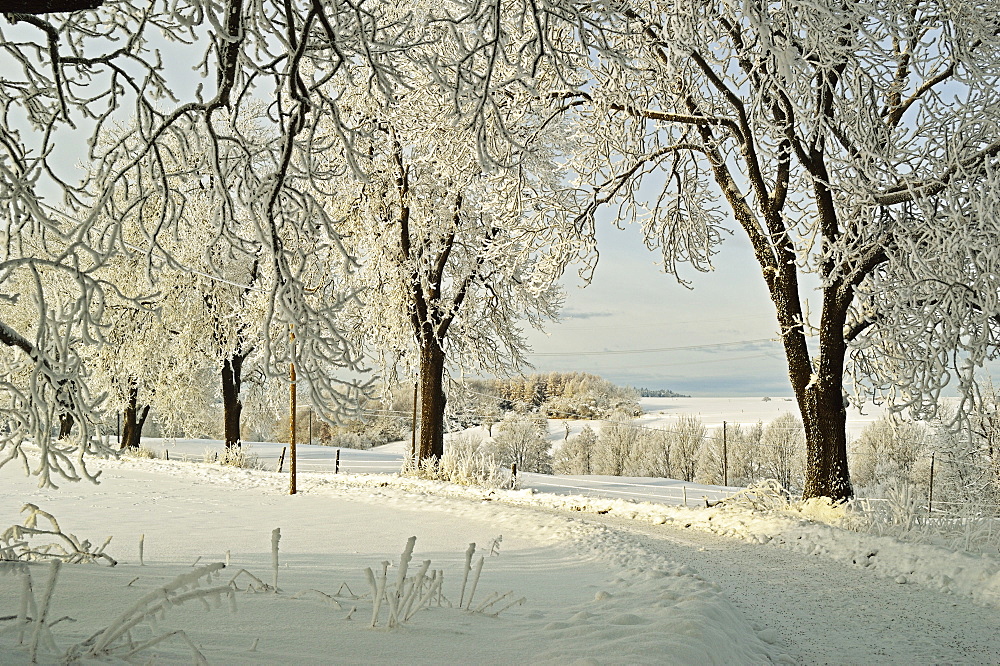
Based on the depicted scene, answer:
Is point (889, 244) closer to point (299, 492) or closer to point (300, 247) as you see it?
point (300, 247)

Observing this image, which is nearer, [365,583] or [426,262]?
[365,583]

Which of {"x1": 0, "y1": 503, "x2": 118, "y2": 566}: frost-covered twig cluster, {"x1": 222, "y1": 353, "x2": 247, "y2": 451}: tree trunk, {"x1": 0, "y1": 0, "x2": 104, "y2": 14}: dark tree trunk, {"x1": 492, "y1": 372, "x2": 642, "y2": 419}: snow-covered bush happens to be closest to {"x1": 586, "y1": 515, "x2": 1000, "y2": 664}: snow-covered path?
{"x1": 0, "y1": 503, "x2": 118, "y2": 566}: frost-covered twig cluster

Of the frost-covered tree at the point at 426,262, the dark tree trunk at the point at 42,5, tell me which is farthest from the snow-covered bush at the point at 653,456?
the dark tree trunk at the point at 42,5

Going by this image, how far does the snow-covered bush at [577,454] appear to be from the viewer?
103ft

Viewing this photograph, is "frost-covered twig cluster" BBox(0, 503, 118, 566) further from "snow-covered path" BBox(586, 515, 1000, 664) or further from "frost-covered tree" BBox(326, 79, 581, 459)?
"frost-covered tree" BBox(326, 79, 581, 459)

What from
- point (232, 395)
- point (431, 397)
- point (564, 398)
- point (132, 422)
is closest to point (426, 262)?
point (431, 397)

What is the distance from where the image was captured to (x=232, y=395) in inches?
810

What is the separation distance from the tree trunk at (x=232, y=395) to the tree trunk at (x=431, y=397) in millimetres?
Answer: 8141

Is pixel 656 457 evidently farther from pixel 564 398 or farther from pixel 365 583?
pixel 365 583

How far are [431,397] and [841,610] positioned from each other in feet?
31.3

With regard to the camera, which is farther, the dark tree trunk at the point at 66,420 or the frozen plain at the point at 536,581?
the dark tree trunk at the point at 66,420

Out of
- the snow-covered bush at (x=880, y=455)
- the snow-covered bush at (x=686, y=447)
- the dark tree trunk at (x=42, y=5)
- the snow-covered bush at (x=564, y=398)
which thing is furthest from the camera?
the snow-covered bush at (x=564, y=398)

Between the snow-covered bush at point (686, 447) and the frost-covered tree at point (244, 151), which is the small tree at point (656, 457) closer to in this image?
the snow-covered bush at point (686, 447)

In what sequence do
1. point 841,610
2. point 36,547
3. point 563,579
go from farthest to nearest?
1. point 841,610
2. point 563,579
3. point 36,547
